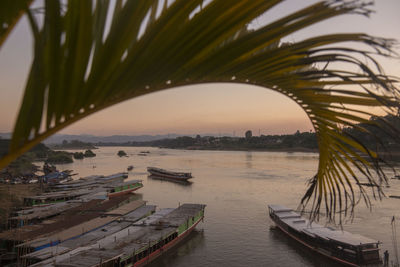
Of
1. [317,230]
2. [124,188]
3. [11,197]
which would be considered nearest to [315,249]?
[317,230]

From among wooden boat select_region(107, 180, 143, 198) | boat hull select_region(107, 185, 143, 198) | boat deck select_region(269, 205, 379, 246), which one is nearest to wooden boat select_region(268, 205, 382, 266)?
boat deck select_region(269, 205, 379, 246)

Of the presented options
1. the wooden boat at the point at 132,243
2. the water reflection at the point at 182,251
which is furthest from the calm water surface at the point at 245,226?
the wooden boat at the point at 132,243

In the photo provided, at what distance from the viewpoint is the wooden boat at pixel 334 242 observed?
13.3 meters

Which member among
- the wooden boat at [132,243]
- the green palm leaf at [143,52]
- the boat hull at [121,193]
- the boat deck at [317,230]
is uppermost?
the green palm leaf at [143,52]

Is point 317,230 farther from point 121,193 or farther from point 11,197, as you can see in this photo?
point 11,197

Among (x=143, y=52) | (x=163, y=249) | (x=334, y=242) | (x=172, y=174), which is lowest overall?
(x=163, y=249)

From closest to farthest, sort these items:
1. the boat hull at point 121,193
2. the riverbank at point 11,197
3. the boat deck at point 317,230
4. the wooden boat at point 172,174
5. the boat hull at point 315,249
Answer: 1. the boat hull at point 315,249
2. the boat deck at point 317,230
3. the riverbank at point 11,197
4. the boat hull at point 121,193
5. the wooden boat at point 172,174

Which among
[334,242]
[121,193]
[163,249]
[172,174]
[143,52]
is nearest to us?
[143,52]

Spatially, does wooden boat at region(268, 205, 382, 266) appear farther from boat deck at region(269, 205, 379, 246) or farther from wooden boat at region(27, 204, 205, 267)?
wooden boat at region(27, 204, 205, 267)

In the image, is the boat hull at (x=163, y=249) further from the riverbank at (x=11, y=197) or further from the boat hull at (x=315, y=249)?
the riverbank at (x=11, y=197)

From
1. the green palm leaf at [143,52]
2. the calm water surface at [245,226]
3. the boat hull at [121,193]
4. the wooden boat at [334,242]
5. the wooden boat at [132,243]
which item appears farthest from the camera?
the boat hull at [121,193]

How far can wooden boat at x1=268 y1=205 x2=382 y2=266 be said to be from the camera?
1329 centimetres

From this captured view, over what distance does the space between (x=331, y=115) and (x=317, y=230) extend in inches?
654

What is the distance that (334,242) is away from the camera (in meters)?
14.5
